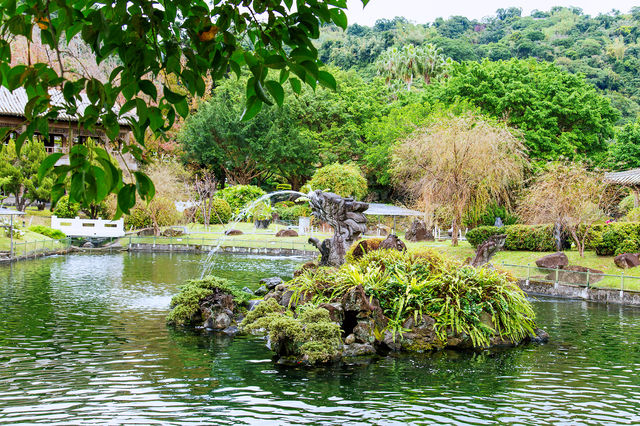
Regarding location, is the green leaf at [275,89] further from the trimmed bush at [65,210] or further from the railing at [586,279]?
the trimmed bush at [65,210]

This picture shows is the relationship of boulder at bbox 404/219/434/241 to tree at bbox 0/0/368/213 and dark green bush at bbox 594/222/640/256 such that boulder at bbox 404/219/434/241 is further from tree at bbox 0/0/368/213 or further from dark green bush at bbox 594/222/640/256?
tree at bbox 0/0/368/213

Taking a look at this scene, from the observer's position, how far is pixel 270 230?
38625 mm

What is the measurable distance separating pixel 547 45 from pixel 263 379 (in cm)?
7613

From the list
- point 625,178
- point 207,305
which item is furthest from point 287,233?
point 207,305

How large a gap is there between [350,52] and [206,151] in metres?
31.4

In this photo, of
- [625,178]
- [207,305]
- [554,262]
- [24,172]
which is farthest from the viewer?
[24,172]

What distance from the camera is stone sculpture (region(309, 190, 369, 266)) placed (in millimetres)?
15516

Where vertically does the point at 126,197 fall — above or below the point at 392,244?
above

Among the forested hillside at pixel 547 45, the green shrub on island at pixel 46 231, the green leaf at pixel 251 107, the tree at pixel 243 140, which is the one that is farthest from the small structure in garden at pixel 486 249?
the forested hillside at pixel 547 45

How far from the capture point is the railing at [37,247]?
24219 mm

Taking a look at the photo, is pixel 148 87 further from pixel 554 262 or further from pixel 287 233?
pixel 287 233

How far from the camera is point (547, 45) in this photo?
73.2 meters

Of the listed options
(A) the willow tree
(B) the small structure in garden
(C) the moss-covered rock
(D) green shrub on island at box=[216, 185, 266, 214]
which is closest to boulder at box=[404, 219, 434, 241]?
(A) the willow tree

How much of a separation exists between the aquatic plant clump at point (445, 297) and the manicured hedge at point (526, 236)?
484 inches
